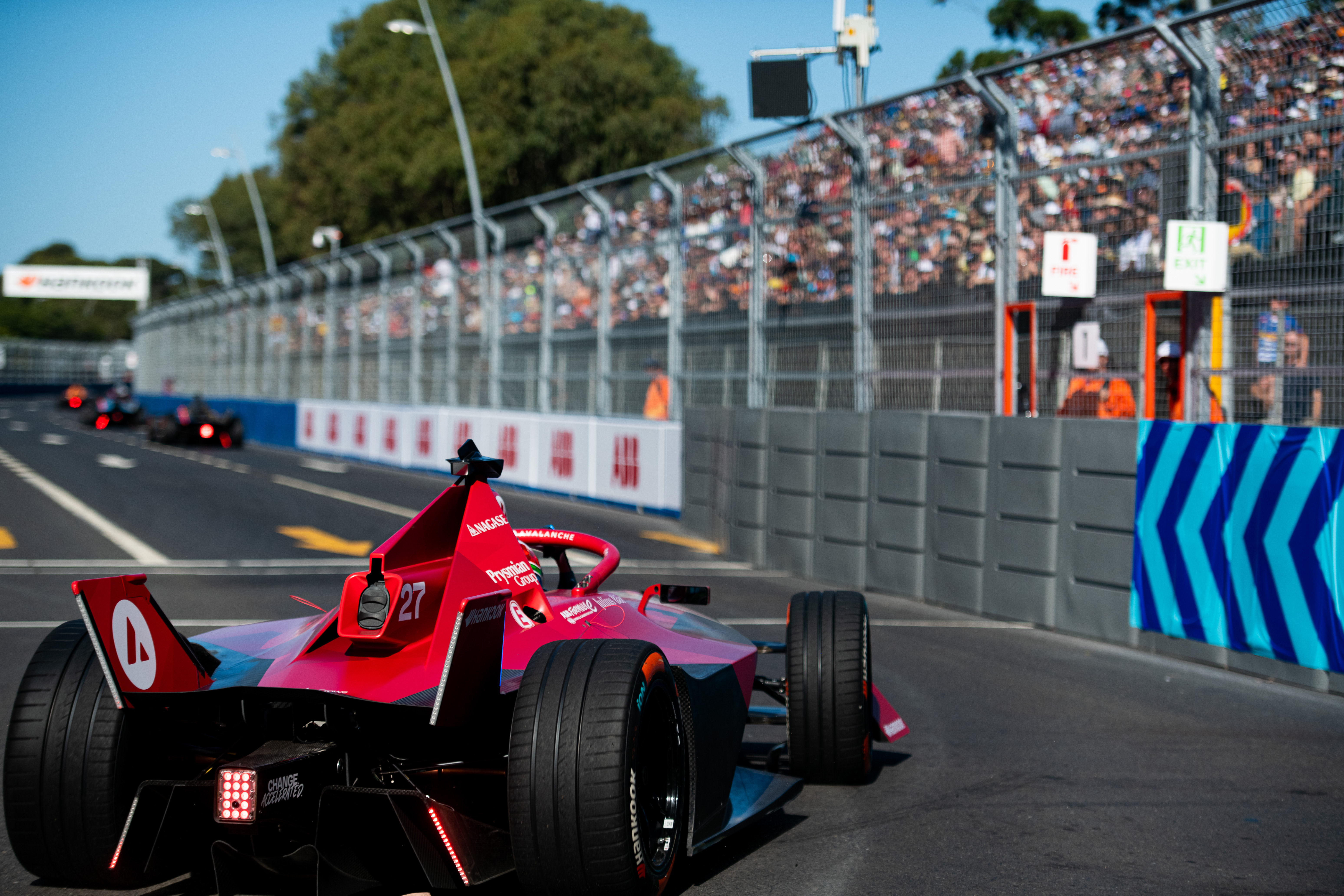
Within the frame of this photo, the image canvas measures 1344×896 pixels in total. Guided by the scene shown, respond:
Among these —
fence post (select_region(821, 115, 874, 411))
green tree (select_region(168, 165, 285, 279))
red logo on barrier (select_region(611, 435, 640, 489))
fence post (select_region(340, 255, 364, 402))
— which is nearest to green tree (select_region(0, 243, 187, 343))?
green tree (select_region(168, 165, 285, 279))

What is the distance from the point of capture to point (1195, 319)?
8.92m

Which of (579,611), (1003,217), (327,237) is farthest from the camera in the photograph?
(327,237)

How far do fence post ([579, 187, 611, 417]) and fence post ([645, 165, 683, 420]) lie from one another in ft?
4.88

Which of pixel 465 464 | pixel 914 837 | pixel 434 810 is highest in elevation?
pixel 465 464

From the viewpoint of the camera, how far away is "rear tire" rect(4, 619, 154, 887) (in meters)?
3.55

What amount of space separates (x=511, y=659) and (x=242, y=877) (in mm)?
971

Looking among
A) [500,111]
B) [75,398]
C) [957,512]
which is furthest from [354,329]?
[75,398]

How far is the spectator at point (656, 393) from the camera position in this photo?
54.6 ft

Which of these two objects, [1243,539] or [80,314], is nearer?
[1243,539]

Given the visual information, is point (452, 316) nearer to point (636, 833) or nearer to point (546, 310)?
point (546, 310)

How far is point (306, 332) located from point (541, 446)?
15.0m

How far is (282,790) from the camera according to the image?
10.4 feet

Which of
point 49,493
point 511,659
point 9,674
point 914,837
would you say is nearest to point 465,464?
point 511,659

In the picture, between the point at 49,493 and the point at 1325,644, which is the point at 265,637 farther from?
the point at 49,493
